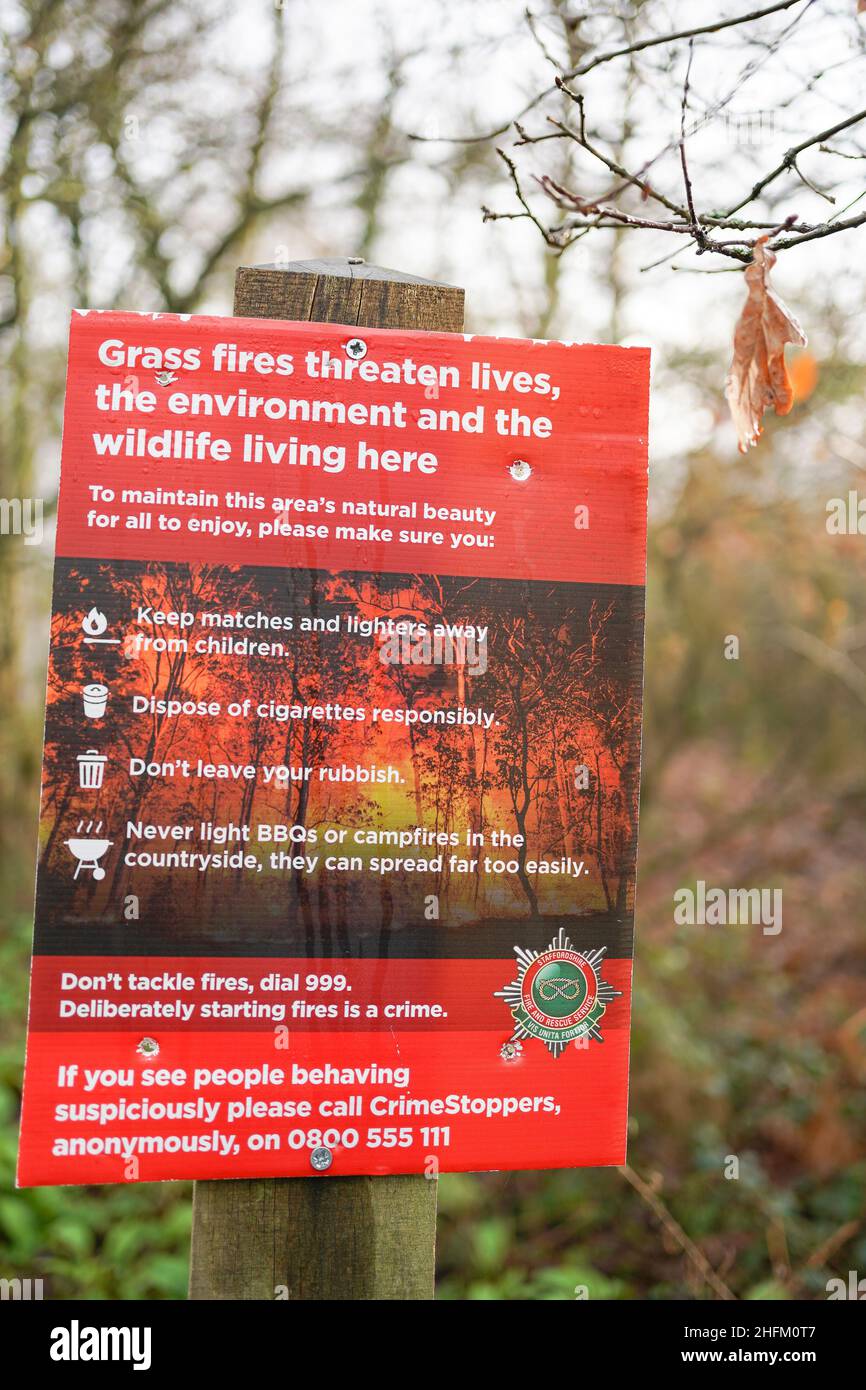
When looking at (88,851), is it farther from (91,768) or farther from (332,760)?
(332,760)

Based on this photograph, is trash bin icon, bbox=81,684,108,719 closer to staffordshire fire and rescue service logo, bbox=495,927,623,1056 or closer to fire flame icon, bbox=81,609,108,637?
fire flame icon, bbox=81,609,108,637

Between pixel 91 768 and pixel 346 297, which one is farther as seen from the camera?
pixel 346 297

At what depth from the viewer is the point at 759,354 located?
6.23ft

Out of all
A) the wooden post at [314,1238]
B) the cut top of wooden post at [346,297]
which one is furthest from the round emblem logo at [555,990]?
the cut top of wooden post at [346,297]

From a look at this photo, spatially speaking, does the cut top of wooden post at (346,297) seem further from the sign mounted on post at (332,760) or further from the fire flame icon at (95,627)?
the fire flame icon at (95,627)

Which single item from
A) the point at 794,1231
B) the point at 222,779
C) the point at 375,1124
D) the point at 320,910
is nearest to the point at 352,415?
the point at 222,779

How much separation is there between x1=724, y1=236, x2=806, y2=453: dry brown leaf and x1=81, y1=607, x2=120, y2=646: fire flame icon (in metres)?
1.23

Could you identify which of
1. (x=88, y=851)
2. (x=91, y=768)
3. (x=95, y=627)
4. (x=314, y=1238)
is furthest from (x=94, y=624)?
(x=314, y=1238)

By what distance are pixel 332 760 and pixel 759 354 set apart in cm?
110

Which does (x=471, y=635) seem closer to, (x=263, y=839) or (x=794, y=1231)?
(x=263, y=839)

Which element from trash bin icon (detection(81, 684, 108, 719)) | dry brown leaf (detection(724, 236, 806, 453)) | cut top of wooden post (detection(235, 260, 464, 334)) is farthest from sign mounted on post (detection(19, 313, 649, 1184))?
dry brown leaf (detection(724, 236, 806, 453))

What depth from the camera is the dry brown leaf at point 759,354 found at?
1.83 metres

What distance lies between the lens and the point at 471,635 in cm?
200

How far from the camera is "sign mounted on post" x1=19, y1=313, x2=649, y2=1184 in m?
1.90
